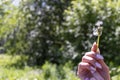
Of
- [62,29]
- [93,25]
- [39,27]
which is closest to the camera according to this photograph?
[93,25]

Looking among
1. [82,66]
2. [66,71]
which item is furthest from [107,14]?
[82,66]

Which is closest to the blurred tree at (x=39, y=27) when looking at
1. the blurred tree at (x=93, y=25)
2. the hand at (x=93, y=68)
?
the blurred tree at (x=93, y=25)

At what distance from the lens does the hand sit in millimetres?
2039

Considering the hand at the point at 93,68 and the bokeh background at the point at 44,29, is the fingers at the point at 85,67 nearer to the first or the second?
the hand at the point at 93,68

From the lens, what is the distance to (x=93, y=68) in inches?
80.3

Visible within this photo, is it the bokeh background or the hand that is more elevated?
the bokeh background

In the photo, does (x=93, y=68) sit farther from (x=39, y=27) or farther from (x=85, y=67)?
(x=39, y=27)

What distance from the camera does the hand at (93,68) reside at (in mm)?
2039

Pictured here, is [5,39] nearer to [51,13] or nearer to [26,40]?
[26,40]

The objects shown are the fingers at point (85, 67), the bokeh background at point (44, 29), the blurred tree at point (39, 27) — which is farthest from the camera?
the blurred tree at point (39, 27)

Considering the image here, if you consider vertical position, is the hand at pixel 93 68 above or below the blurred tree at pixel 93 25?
below

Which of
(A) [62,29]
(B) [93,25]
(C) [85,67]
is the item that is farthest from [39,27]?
(C) [85,67]

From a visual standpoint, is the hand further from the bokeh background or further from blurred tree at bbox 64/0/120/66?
the bokeh background

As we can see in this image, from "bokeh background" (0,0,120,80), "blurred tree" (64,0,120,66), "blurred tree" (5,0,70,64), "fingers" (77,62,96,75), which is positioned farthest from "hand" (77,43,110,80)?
"blurred tree" (5,0,70,64)
